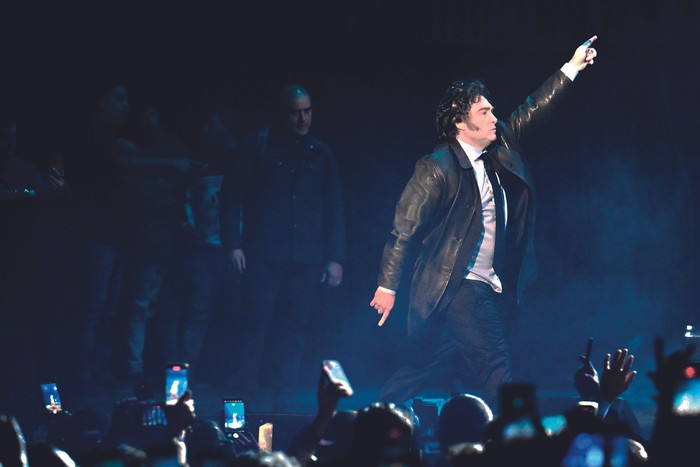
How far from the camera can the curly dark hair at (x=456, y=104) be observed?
7359mm

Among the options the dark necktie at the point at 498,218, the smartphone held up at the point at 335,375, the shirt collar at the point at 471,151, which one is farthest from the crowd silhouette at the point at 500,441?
the shirt collar at the point at 471,151

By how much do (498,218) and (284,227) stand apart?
71.2 inches

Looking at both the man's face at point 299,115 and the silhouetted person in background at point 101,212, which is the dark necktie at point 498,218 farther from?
the silhouetted person in background at point 101,212

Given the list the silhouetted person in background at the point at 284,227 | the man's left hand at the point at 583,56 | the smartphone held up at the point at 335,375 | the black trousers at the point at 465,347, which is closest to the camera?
the smartphone held up at the point at 335,375

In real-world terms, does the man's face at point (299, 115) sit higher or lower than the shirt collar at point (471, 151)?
higher

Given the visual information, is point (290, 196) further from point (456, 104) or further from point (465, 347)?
point (465, 347)

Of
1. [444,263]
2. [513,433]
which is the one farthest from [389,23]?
[513,433]

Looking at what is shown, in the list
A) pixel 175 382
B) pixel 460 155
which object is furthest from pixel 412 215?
pixel 175 382

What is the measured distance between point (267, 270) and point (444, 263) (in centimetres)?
170

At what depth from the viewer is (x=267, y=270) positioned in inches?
328

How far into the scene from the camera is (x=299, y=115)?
8.33 metres

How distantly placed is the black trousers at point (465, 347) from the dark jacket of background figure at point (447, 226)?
0.32 feet

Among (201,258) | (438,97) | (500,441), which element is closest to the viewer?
(500,441)

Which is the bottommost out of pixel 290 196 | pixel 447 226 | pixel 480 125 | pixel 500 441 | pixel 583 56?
pixel 500 441
